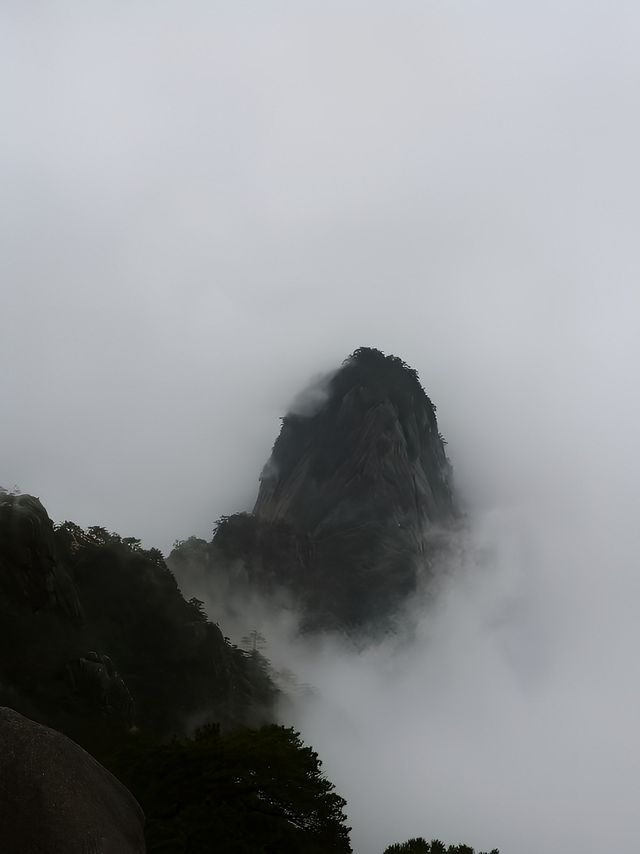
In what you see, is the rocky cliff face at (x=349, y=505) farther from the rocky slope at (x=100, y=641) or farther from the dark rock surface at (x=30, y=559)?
the dark rock surface at (x=30, y=559)

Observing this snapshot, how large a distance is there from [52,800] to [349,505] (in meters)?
113

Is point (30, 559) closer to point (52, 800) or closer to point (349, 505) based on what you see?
point (52, 800)

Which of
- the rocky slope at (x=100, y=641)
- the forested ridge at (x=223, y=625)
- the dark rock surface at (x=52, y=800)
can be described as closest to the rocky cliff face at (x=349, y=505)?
the forested ridge at (x=223, y=625)

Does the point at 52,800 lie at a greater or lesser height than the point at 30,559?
lesser

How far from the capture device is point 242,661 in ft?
222

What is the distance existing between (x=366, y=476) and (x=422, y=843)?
99.8 metres

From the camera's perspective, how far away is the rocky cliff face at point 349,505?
12044 cm

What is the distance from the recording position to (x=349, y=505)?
12588cm

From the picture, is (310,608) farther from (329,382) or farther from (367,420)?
(329,382)

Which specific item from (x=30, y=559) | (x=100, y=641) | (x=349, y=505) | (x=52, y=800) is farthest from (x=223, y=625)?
(x=52, y=800)

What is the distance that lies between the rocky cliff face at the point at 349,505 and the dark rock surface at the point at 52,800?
106 meters

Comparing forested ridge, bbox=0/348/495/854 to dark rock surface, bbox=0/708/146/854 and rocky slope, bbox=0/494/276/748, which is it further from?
dark rock surface, bbox=0/708/146/854

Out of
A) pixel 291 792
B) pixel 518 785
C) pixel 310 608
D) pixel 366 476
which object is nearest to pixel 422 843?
pixel 291 792

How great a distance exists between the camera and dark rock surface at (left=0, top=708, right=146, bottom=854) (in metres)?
13.3
